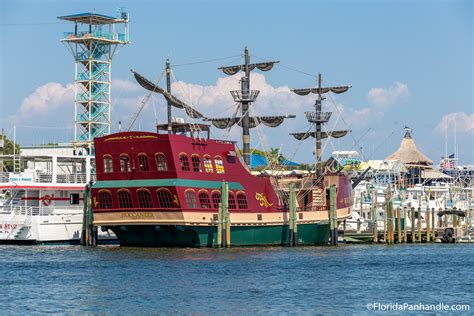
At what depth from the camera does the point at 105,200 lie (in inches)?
2653

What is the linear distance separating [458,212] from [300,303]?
147ft

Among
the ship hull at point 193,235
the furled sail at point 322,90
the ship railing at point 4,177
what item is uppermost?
the furled sail at point 322,90

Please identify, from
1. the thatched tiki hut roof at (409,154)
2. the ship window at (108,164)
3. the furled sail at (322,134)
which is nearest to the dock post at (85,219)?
the ship window at (108,164)

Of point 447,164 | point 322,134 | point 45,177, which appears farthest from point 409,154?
point 45,177

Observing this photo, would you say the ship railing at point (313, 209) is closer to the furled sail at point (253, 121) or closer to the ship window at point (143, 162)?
the furled sail at point (253, 121)

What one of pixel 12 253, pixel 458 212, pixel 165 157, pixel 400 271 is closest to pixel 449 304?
pixel 400 271

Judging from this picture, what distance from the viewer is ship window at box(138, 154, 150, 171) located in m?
65.4

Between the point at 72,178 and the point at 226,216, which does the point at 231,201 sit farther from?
the point at 72,178

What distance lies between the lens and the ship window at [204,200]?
65938mm

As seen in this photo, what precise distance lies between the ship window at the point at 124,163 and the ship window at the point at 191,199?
13.5 feet

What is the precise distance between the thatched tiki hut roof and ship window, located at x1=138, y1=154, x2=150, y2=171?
8155 cm

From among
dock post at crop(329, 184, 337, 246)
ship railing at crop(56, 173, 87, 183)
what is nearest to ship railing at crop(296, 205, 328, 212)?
dock post at crop(329, 184, 337, 246)

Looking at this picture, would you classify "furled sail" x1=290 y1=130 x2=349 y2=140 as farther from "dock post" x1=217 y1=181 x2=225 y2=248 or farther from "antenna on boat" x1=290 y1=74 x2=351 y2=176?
"dock post" x1=217 y1=181 x2=225 y2=248

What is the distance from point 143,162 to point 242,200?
7.15 m
